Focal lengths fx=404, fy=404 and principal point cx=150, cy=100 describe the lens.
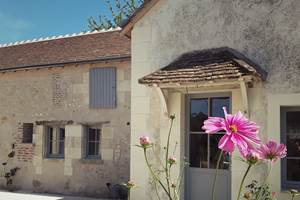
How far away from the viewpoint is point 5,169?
544 inches

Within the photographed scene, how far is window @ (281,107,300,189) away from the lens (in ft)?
22.6

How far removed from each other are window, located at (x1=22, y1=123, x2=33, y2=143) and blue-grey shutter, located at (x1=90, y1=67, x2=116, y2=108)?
→ 2.83 meters

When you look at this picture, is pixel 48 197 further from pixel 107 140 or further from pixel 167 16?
pixel 167 16

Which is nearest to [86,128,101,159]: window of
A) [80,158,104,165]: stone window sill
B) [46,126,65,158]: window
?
[80,158,104,165]: stone window sill

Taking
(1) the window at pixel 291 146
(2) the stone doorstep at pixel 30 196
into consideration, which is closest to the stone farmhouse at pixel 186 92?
(1) the window at pixel 291 146

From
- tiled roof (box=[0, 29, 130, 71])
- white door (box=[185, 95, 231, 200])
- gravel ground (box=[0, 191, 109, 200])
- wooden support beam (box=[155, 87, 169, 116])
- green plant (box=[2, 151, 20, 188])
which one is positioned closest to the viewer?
white door (box=[185, 95, 231, 200])

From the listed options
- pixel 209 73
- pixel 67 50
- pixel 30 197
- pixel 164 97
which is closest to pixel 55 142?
pixel 30 197

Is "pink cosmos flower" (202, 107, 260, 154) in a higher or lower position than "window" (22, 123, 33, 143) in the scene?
higher

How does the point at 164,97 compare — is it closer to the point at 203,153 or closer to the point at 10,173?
the point at 203,153

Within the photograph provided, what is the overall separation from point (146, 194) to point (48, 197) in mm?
4463

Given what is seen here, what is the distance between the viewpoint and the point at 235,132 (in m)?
1.70

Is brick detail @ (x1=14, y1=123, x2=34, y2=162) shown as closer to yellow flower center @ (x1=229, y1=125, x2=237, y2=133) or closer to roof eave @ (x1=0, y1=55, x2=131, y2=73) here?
roof eave @ (x1=0, y1=55, x2=131, y2=73)

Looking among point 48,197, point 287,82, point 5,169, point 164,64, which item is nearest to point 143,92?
point 164,64

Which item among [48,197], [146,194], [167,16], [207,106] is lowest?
[48,197]
